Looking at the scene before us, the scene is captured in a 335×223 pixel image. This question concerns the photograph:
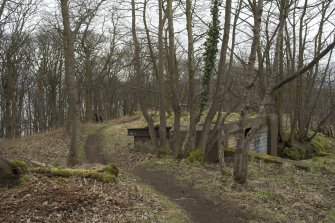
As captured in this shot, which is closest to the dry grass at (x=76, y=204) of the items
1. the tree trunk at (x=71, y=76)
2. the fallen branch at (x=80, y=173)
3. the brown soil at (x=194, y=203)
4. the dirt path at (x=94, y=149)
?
the fallen branch at (x=80, y=173)

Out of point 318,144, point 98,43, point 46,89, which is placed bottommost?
point 318,144

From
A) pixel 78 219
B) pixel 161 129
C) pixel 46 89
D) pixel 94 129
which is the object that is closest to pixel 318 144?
pixel 161 129

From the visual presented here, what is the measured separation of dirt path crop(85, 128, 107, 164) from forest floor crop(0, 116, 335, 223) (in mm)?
5228

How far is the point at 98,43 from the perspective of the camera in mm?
29984

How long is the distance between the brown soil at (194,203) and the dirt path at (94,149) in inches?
260

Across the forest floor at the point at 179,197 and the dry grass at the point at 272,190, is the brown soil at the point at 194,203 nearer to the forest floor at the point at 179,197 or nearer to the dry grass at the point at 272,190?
the forest floor at the point at 179,197

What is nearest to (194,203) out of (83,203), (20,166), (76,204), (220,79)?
(83,203)

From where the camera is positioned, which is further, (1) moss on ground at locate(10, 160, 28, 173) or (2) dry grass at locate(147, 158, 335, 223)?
(2) dry grass at locate(147, 158, 335, 223)

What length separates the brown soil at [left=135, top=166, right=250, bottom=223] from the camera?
7245 millimetres

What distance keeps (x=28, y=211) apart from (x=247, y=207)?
4.25 meters

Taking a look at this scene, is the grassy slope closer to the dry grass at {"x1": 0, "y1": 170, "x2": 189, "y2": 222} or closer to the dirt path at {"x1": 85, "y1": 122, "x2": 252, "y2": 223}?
the dry grass at {"x1": 0, "y1": 170, "x2": 189, "y2": 222}

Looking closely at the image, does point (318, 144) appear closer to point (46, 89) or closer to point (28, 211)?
point (28, 211)

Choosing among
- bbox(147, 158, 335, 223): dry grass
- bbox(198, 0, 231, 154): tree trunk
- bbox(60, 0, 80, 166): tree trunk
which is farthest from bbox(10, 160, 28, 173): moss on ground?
bbox(198, 0, 231, 154): tree trunk

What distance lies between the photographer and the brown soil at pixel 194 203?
23.8ft
